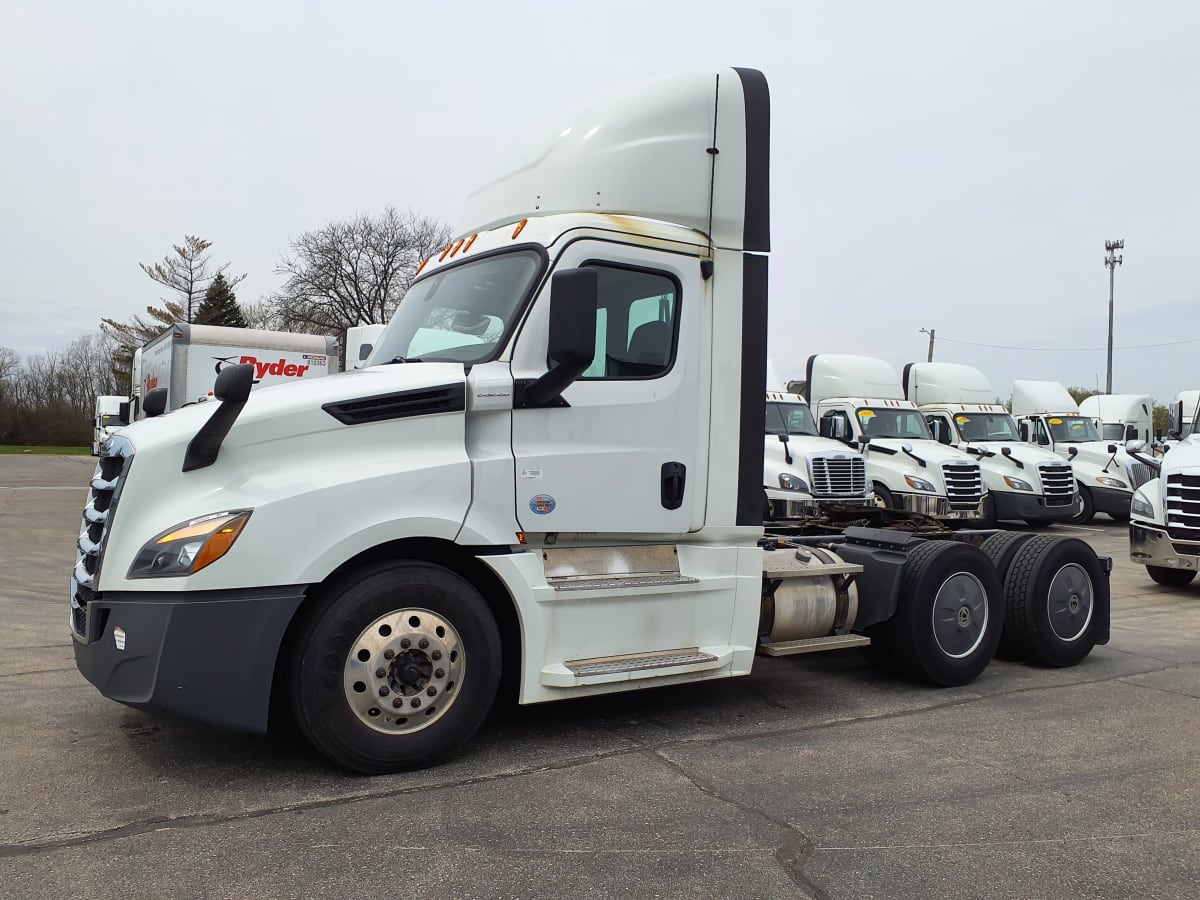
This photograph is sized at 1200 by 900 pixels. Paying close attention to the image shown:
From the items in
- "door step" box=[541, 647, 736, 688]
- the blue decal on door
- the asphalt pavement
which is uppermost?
the blue decal on door

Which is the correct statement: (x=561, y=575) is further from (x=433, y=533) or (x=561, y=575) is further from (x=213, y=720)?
(x=213, y=720)

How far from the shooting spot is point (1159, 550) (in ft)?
37.2

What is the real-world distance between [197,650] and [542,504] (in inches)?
68.7

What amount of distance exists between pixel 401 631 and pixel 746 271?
2.87 m

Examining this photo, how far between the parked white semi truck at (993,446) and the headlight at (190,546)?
17040mm

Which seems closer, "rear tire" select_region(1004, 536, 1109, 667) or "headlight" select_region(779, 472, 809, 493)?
"rear tire" select_region(1004, 536, 1109, 667)

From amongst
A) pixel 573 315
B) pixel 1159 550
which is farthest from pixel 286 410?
pixel 1159 550

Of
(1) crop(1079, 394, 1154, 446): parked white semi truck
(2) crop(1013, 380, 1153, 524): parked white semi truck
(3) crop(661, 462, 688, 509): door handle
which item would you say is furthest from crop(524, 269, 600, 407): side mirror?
(1) crop(1079, 394, 1154, 446): parked white semi truck

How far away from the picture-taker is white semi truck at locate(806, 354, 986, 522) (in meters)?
17.1

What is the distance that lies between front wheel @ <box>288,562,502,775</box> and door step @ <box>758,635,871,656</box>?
1827mm

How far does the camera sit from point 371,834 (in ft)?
12.8

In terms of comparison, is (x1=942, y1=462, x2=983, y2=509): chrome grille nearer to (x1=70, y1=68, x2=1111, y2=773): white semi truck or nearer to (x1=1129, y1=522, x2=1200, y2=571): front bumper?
(x1=1129, y1=522, x2=1200, y2=571): front bumper

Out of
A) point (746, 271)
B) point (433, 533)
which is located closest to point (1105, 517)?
point (746, 271)

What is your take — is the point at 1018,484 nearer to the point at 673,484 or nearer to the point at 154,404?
the point at 673,484
